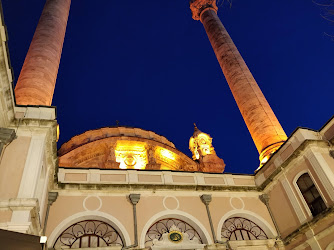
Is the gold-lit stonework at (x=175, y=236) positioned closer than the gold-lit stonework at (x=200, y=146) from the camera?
Yes

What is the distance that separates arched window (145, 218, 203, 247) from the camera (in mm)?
12477

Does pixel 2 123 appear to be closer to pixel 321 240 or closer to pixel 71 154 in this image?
pixel 321 240

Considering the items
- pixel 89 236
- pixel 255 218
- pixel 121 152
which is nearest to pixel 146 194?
pixel 89 236

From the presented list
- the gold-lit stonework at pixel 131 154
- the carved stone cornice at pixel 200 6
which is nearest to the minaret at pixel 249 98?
the carved stone cornice at pixel 200 6

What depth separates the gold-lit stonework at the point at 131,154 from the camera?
2344 cm

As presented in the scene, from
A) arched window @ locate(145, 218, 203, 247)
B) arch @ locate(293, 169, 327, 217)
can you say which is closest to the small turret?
arch @ locate(293, 169, 327, 217)

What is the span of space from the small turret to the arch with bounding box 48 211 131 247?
12.7 m

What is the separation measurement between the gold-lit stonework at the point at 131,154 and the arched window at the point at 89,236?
11025mm

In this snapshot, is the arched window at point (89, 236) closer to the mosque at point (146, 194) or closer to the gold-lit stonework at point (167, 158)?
the mosque at point (146, 194)

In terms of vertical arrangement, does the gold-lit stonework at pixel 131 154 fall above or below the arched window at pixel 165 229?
above

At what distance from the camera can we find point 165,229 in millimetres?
12820

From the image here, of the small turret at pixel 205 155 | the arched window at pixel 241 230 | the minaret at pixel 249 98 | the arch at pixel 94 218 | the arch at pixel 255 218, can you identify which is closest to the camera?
the arch at pixel 94 218

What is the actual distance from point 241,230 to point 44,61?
13.1 m

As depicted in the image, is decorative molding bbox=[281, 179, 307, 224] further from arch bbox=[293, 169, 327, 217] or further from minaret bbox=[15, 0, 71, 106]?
minaret bbox=[15, 0, 71, 106]
